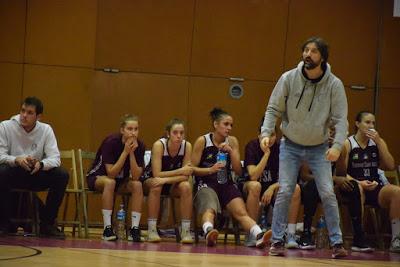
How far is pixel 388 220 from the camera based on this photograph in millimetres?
9109

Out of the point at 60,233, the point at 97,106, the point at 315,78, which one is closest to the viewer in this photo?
the point at 315,78

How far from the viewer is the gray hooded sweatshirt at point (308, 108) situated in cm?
655

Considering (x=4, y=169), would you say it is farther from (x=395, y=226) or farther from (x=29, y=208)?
(x=395, y=226)

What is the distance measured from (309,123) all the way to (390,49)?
4152 millimetres

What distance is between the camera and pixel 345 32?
10234mm

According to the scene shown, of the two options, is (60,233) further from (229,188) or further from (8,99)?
(8,99)

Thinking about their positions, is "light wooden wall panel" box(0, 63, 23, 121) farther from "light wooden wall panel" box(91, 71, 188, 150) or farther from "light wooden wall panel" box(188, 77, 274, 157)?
"light wooden wall panel" box(188, 77, 274, 157)

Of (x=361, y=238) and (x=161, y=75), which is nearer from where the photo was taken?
(x=361, y=238)

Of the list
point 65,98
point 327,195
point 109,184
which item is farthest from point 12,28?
point 327,195

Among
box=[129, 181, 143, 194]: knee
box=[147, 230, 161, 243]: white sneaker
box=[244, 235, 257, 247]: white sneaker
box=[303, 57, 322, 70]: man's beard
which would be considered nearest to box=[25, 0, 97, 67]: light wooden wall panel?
box=[129, 181, 143, 194]: knee

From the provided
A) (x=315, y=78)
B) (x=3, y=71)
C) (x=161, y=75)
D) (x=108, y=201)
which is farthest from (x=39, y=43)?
(x=315, y=78)

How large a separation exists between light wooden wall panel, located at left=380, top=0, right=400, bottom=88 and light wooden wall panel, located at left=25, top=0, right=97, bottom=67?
365cm

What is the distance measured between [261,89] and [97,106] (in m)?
2.05

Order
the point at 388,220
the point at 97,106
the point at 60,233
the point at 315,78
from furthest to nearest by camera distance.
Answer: the point at 97,106 → the point at 388,220 → the point at 60,233 → the point at 315,78
